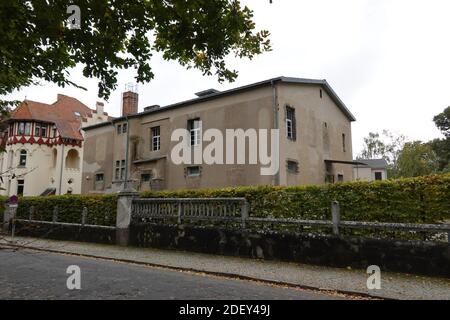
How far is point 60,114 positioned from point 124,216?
121 feet

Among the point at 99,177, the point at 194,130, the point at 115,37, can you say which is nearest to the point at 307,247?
the point at 115,37

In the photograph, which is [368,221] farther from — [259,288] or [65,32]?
[65,32]

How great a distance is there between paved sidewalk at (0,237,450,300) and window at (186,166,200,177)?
1145cm

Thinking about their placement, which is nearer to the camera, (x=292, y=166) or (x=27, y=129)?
(x=292, y=166)

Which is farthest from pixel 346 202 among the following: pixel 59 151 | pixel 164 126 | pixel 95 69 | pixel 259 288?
pixel 59 151

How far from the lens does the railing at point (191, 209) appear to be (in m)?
12.8

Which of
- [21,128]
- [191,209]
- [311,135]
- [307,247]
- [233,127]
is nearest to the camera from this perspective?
[307,247]

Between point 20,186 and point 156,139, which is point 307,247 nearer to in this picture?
point 156,139

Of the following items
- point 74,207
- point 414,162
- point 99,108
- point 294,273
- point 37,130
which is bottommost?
point 294,273

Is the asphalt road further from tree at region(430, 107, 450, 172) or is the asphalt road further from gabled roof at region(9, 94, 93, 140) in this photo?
tree at region(430, 107, 450, 172)

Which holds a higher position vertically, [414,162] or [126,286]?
[414,162]

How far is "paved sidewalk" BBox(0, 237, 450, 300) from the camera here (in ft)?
25.1

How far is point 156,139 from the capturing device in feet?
95.0

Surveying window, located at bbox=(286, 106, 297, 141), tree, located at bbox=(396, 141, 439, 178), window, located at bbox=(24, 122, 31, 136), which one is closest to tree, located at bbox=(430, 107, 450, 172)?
tree, located at bbox=(396, 141, 439, 178)
